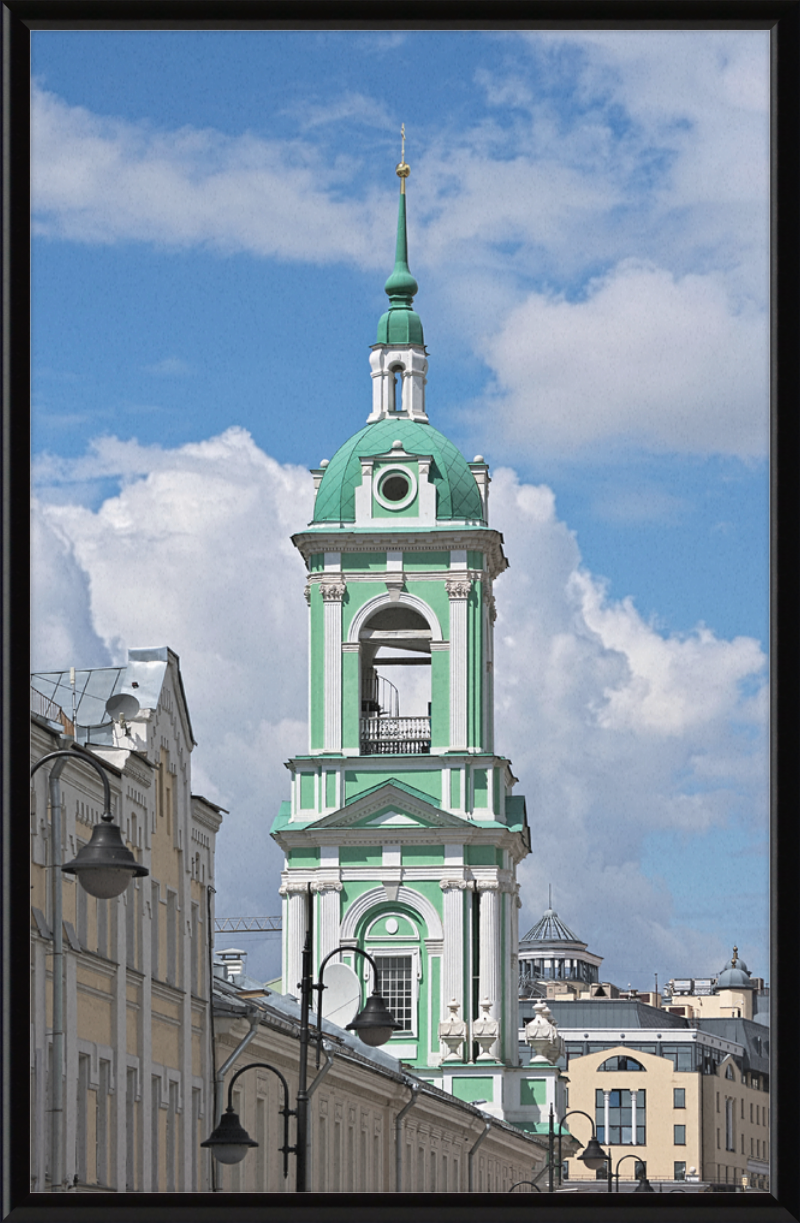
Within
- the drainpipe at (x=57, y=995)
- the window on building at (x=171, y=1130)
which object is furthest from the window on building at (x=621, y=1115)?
the drainpipe at (x=57, y=995)

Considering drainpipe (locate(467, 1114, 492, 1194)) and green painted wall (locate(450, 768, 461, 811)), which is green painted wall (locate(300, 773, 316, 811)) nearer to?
green painted wall (locate(450, 768, 461, 811))

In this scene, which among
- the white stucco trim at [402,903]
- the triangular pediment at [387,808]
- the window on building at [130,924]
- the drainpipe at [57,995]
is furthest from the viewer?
the triangular pediment at [387,808]

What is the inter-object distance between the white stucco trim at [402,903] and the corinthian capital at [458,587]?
941cm

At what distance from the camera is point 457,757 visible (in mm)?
80125

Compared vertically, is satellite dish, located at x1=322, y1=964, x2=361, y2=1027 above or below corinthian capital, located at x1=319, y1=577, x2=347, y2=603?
below

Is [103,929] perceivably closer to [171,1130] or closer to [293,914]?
[171,1130]

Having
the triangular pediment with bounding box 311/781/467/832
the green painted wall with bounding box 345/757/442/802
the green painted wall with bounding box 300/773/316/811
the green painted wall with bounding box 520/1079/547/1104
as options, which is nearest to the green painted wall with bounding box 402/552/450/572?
the green painted wall with bounding box 345/757/442/802

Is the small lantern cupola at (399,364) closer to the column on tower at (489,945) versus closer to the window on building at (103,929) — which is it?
the column on tower at (489,945)

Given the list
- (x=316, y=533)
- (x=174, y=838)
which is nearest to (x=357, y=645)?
(x=316, y=533)

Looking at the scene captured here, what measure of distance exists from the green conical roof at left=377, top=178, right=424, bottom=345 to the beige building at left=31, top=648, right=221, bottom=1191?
53.1 meters

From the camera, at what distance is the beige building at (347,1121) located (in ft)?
113

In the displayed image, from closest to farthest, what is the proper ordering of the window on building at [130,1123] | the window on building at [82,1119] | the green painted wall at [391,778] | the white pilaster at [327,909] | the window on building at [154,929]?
the window on building at [82,1119], the window on building at [130,1123], the window on building at [154,929], the white pilaster at [327,909], the green painted wall at [391,778]

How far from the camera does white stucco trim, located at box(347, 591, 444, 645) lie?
265ft
